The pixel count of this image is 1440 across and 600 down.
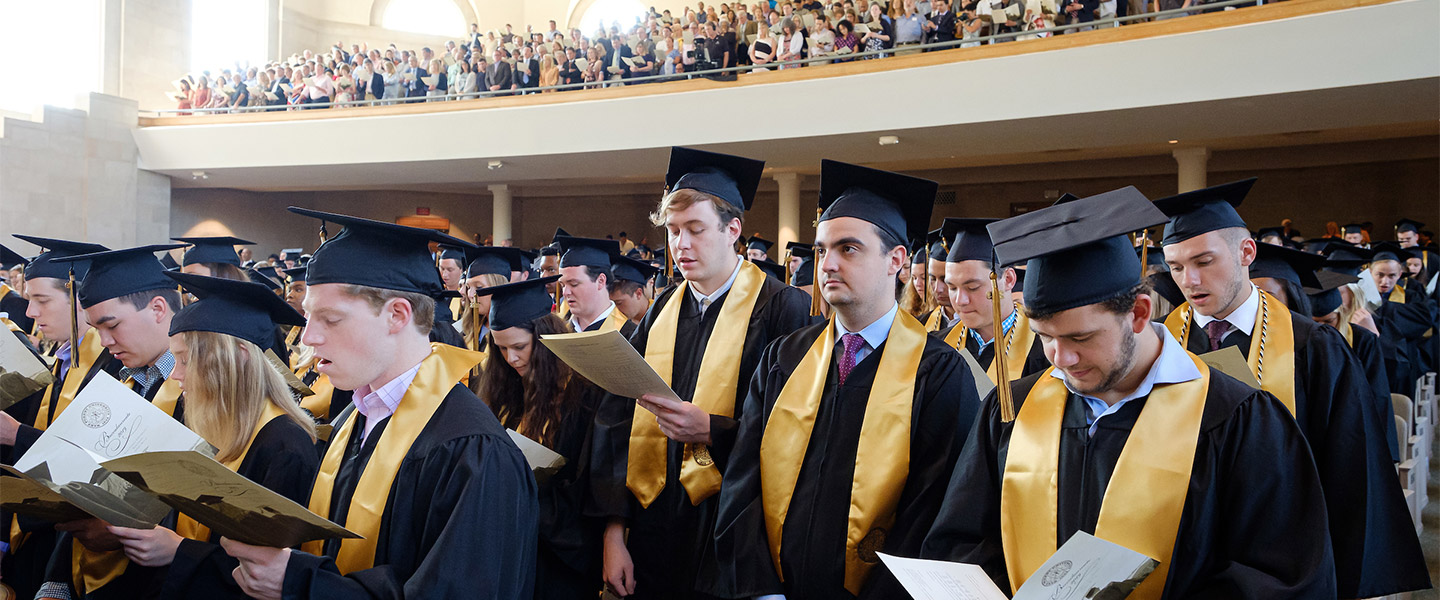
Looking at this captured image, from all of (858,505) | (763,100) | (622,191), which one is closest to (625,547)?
(858,505)

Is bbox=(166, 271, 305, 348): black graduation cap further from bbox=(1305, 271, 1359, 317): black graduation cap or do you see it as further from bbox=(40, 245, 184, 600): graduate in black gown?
bbox=(1305, 271, 1359, 317): black graduation cap

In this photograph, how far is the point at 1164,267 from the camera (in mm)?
5312

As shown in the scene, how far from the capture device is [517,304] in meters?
3.52

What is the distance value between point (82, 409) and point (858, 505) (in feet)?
6.77

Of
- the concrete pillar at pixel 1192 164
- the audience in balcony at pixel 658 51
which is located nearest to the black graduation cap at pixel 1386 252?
the audience in balcony at pixel 658 51

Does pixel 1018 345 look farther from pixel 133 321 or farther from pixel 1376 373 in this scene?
pixel 133 321

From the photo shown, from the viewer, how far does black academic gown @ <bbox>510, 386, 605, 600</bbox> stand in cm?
312

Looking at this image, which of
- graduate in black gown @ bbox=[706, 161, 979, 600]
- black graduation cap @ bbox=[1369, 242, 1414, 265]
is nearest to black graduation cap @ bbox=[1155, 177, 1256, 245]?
graduate in black gown @ bbox=[706, 161, 979, 600]

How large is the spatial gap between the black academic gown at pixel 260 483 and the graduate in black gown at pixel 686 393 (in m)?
0.95

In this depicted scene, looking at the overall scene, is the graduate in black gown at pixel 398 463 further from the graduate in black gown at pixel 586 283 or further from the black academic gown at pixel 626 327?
the graduate in black gown at pixel 586 283

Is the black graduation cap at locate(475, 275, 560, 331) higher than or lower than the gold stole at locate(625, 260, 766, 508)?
higher

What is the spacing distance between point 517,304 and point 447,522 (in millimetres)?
1659

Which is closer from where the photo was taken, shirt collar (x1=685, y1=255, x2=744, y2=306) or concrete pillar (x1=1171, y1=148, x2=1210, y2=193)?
shirt collar (x1=685, y1=255, x2=744, y2=306)

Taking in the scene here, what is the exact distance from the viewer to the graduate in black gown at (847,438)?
7.89 feet
